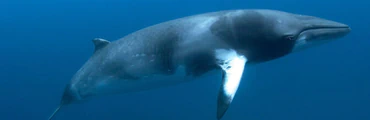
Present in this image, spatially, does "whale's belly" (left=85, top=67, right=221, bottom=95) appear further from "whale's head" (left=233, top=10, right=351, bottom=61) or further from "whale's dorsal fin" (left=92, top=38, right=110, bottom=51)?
"whale's head" (left=233, top=10, right=351, bottom=61)

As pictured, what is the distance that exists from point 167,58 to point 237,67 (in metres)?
1.97

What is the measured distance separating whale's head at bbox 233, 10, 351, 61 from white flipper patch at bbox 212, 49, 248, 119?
0.42m

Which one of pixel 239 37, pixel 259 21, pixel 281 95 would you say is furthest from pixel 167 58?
pixel 281 95

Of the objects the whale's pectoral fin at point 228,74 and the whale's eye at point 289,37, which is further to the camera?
the whale's eye at point 289,37

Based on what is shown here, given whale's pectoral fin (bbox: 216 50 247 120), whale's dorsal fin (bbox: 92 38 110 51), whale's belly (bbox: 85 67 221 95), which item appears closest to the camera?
whale's pectoral fin (bbox: 216 50 247 120)

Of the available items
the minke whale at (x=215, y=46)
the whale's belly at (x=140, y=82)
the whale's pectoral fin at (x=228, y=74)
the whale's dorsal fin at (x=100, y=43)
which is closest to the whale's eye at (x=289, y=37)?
the minke whale at (x=215, y=46)

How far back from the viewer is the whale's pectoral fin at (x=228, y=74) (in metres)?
7.26

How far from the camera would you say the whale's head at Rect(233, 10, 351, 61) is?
7.94 metres

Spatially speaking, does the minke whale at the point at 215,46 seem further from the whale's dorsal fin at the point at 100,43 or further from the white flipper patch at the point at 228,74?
the whale's dorsal fin at the point at 100,43

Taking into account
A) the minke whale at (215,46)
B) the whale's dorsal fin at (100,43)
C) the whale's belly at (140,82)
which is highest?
the whale's dorsal fin at (100,43)

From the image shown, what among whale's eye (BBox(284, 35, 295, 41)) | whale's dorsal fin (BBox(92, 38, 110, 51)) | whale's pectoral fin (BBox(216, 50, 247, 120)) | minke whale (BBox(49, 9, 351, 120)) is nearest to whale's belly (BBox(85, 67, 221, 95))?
minke whale (BBox(49, 9, 351, 120))

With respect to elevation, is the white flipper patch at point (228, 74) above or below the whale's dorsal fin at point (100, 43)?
below

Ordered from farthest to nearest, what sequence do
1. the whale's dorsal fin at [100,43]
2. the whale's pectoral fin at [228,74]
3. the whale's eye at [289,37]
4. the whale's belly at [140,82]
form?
1. the whale's dorsal fin at [100,43]
2. the whale's belly at [140,82]
3. the whale's eye at [289,37]
4. the whale's pectoral fin at [228,74]

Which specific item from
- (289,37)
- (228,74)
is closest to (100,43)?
(228,74)
